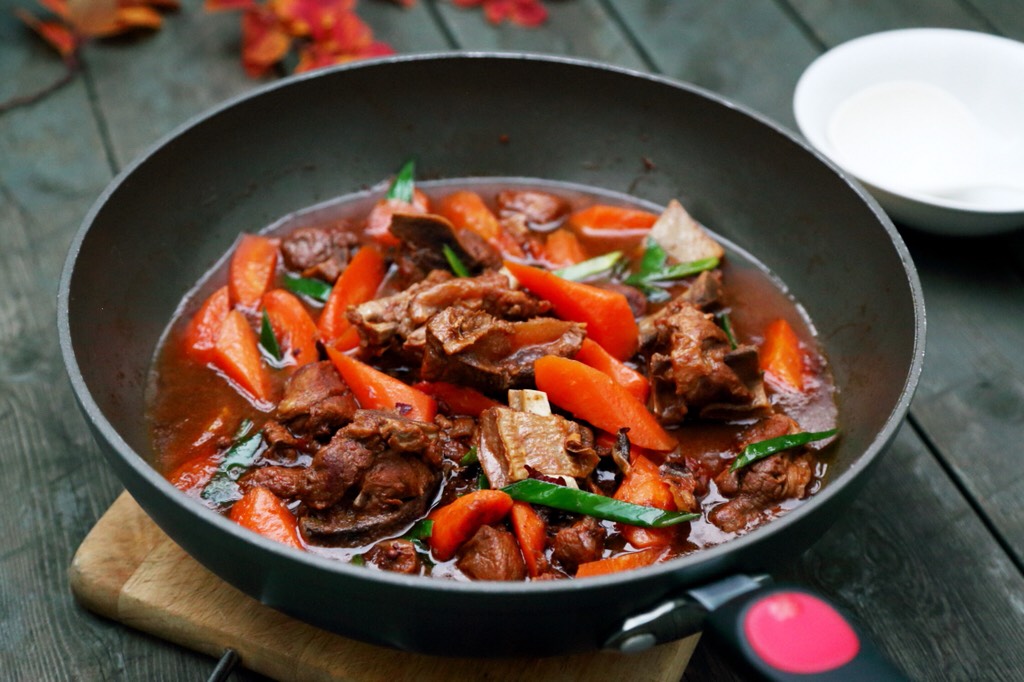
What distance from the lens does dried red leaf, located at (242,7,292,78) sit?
378cm

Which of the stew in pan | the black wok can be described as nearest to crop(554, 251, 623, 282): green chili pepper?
the stew in pan

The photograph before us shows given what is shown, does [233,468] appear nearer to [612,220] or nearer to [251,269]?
[251,269]

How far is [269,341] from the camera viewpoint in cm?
257

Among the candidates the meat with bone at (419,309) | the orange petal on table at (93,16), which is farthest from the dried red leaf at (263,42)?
the meat with bone at (419,309)

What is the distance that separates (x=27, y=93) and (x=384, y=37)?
133 cm

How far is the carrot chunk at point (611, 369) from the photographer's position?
2.44 meters

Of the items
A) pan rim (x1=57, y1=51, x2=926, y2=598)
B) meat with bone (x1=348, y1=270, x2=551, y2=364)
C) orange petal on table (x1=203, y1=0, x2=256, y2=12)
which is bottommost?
meat with bone (x1=348, y1=270, x2=551, y2=364)

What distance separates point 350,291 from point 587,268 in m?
0.65

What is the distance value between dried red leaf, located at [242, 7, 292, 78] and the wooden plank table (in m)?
0.07

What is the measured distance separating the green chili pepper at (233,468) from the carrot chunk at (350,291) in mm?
336

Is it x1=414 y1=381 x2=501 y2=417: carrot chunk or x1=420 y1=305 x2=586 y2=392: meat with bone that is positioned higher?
x1=420 y1=305 x2=586 y2=392: meat with bone

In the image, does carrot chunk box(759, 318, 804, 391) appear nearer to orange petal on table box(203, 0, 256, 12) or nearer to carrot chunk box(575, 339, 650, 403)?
carrot chunk box(575, 339, 650, 403)

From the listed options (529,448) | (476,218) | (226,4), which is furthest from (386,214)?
(226,4)

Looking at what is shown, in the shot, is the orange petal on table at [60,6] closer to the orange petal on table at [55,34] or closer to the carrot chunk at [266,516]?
the orange petal on table at [55,34]
